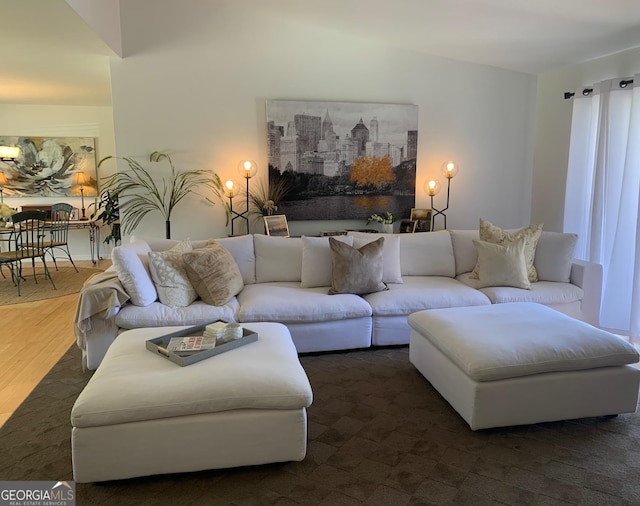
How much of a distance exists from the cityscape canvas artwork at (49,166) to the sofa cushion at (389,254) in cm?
523

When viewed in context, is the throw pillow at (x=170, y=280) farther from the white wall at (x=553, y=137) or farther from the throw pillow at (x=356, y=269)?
the white wall at (x=553, y=137)

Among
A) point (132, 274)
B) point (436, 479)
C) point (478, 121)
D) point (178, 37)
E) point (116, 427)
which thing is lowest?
point (436, 479)

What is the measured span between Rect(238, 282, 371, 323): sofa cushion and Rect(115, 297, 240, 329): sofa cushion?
15 cm

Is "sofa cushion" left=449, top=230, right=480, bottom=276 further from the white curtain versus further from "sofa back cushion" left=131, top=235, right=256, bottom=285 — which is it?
"sofa back cushion" left=131, top=235, right=256, bottom=285

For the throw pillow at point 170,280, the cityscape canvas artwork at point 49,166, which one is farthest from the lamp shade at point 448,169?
the cityscape canvas artwork at point 49,166

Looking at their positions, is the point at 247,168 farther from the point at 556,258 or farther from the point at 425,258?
the point at 556,258

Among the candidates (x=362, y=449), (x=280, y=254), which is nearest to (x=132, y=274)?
(x=280, y=254)

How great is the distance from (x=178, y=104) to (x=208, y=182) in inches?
32.9

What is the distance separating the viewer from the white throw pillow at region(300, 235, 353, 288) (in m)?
3.85

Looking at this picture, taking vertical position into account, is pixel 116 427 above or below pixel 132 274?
below

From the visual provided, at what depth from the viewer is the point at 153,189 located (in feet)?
16.3

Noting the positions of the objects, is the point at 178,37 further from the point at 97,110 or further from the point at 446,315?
the point at 446,315

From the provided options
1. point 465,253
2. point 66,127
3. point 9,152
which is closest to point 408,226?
point 465,253

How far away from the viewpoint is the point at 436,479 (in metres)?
2.11
